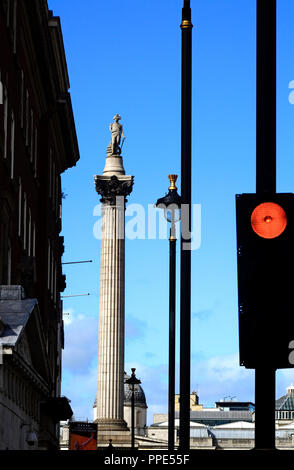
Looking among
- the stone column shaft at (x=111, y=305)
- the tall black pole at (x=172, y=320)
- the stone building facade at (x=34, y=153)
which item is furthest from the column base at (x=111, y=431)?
the tall black pole at (x=172, y=320)

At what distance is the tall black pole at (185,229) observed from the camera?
1767 cm

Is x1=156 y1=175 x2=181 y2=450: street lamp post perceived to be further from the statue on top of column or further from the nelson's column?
the statue on top of column

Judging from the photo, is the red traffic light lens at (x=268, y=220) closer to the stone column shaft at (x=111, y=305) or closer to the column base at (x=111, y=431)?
the stone column shaft at (x=111, y=305)

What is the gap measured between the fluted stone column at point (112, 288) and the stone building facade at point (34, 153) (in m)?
54.6

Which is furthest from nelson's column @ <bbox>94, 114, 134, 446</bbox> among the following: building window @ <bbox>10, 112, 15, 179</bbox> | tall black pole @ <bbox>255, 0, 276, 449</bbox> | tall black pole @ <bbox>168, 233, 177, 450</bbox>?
tall black pole @ <bbox>255, 0, 276, 449</bbox>

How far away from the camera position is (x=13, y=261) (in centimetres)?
3725

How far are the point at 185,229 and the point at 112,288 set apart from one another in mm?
102669

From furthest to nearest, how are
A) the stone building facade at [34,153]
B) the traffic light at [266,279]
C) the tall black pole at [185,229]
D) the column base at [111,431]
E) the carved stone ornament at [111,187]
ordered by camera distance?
the column base at [111,431], the carved stone ornament at [111,187], the stone building facade at [34,153], the tall black pole at [185,229], the traffic light at [266,279]

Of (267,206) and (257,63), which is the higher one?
(257,63)

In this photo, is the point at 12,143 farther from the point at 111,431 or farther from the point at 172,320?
the point at 111,431

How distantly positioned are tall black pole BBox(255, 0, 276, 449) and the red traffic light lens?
0.70 feet

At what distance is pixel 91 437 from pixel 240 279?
8247 centimetres
